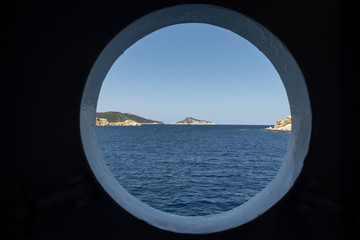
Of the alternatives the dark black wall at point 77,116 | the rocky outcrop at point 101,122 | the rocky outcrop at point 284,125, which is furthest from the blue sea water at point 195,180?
the rocky outcrop at point 101,122

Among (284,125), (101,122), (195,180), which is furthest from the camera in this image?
(101,122)

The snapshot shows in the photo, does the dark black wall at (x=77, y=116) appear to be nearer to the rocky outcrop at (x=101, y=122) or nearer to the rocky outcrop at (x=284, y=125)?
the rocky outcrop at (x=284, y=125)

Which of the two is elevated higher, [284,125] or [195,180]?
[284,125]

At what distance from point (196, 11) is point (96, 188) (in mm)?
2248

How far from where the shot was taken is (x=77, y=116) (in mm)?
2080

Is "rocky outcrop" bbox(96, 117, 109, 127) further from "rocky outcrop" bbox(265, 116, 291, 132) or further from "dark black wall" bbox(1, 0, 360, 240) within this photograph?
"dark black wall" bbox(1, 0, 360, 240)

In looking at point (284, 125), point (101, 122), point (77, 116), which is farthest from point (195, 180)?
point (101, 122)

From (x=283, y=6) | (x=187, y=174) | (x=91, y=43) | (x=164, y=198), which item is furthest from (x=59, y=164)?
(x=187, y=174)

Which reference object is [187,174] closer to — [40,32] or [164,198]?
[164,198]

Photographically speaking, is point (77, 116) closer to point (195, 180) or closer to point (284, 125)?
point (195, 180)

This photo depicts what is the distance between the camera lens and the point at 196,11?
2262mm

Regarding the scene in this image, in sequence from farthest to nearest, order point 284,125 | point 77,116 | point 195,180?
point 284,125
point 195,180
point 77,116

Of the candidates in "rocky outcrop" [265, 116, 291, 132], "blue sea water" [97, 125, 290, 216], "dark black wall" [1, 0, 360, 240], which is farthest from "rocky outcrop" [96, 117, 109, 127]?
"dark black wall" [1, 0, 360, 240]

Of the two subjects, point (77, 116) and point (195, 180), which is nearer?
point (77, 116)
